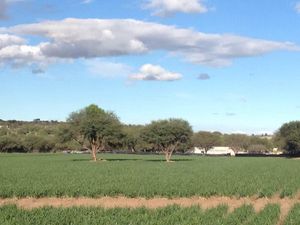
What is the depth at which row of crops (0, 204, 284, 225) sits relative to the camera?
1812 centimetres

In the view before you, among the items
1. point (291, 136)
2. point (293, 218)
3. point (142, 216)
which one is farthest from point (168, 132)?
point (142, 216)

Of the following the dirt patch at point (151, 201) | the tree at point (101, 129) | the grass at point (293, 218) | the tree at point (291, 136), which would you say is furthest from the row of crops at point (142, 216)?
the tree at point (291, 136)

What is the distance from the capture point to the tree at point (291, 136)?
139250 mm

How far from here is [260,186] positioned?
3738cm

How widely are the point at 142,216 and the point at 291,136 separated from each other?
125932 mm

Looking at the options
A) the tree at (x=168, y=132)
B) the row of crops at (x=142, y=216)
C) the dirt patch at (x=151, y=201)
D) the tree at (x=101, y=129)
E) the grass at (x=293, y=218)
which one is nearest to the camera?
the row of crops at (x=142, y=216)

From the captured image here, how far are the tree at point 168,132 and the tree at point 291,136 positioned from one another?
54033mm

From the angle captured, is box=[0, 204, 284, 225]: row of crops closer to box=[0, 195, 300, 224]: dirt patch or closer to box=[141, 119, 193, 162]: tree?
box=[0, 195, 300, 224]: dirt patch

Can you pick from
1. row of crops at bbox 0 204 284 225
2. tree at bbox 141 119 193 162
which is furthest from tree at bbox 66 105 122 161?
row of crops at bbox 0 204 284 225

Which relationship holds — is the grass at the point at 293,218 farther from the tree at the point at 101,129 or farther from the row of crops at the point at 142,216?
the tree at the point at 101,129

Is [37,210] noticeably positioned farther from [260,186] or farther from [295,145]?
[295,145]

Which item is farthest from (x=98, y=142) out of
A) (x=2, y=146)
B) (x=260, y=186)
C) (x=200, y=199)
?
(x=2, y=146)

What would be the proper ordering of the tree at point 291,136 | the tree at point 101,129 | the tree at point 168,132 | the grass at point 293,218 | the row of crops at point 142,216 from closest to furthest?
1. the row of crops at point 142,216
2. the grass at point 293,218
3. the tree at point 101,129
4. the tree at point 168,132
5. the tree at point 291,136

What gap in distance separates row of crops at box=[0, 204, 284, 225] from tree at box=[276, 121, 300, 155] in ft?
395
